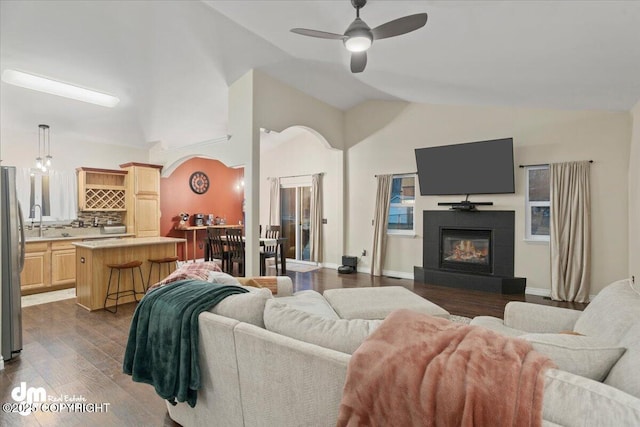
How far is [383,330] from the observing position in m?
1.23

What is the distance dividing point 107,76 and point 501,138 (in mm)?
6139

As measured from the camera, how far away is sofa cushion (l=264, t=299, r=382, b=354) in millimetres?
1354

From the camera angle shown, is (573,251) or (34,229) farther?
(34,229)

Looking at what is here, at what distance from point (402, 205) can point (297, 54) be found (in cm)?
349

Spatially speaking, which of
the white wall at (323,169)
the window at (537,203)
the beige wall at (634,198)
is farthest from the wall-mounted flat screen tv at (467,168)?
the white wall at (323,169)

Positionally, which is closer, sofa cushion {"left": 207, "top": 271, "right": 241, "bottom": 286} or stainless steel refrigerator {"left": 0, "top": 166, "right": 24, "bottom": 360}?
sofa cushion {"left": 207, "top": 271, "right": 241, "bottom": 286}

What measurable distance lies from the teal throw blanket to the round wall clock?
6.70 metres

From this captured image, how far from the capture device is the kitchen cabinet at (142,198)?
21.6ft

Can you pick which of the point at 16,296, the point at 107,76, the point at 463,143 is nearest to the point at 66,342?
the point at 16,296

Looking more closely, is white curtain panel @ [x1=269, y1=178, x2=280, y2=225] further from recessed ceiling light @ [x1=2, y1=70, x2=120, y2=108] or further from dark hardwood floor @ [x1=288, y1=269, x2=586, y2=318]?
recessed ceiling light @ [x1=2, y1=70, x2=120, y2=108]

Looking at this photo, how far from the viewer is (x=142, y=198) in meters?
6.68

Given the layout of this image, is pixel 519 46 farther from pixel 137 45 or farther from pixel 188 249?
pixel 188 249

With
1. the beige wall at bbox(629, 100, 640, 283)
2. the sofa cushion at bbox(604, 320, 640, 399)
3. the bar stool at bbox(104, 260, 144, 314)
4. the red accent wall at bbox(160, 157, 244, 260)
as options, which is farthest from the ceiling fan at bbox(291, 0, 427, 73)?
the red accent wall at bbox(160, 157, 244, 260)

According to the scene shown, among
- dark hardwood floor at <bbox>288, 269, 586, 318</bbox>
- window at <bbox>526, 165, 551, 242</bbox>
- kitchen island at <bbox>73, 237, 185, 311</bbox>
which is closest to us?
kitchen island at <bbox>73, 237, 185, 311</bbox>
